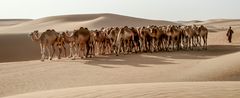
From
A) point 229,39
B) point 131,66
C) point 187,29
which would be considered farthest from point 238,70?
point 229,39

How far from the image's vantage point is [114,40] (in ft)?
67.7

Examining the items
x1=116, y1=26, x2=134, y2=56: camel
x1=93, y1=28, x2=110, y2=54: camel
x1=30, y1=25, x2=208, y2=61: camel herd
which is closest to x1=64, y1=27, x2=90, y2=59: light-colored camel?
x1=30, y1=25, x2=208, y2=61: camel herd

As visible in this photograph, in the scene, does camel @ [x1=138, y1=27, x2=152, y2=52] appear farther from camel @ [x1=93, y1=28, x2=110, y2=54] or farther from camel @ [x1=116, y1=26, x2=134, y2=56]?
camel @ [x1=93, y1=28, x2=110, y2=54]

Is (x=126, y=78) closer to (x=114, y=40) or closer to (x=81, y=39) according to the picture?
(x=81, y=39)

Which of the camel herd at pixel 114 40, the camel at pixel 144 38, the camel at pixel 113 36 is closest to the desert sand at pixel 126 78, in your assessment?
the camel herd at pixel 114 40

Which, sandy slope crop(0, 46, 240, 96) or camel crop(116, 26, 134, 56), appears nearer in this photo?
sandy slope crop(0, 46, 240, 96)

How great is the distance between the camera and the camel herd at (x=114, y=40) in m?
19.2

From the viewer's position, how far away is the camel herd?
1919 cm

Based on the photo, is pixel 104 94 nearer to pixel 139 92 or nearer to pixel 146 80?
pixel 139 92

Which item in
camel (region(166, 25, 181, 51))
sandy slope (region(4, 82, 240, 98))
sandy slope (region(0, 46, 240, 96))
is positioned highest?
camel (region(166, 25, 181, 51))

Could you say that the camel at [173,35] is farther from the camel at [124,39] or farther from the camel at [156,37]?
the camel at [124,39]

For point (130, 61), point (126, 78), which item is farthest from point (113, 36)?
point (126, 78)

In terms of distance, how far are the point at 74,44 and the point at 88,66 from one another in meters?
4.03

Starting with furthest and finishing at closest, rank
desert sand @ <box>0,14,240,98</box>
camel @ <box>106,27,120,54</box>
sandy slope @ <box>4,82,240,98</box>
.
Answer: camel @ <box>106,27,120,54</box> → desert sand @ <box>0,14,240,98</box> → sandy slope @ <box>4,82,240,98</box>
